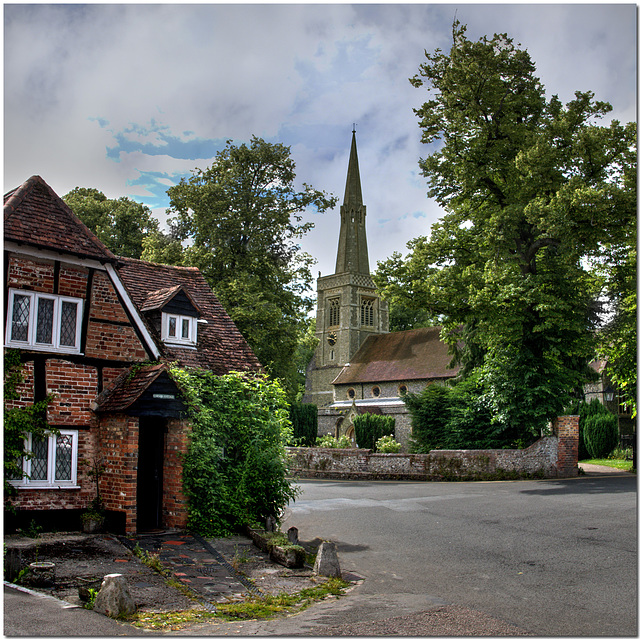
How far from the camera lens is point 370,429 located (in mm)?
37812

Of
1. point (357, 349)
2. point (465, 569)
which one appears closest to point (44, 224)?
point (465, 569)

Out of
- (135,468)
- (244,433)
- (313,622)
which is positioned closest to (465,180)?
(244,433)

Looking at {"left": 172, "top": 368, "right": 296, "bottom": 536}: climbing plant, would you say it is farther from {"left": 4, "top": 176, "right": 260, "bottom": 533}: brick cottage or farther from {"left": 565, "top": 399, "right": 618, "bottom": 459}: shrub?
{"left": 565, "top": 399, "right": 618, "bottom": 459}: shrub

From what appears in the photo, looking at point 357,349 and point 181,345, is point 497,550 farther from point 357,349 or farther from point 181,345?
point 357,349

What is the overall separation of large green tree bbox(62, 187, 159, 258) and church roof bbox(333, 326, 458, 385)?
23.1 meters

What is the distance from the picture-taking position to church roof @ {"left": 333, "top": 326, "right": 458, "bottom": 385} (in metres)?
48.6

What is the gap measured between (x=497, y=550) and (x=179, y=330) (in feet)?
25.9

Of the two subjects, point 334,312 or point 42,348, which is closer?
point 42,348

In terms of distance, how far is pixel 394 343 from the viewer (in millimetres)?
56469

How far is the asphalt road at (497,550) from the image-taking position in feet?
24.3

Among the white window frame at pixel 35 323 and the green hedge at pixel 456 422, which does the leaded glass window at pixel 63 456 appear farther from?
the green hedge at pixel 456 422

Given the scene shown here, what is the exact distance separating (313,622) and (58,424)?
6425mm

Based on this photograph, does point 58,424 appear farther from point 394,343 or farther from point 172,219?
point 394,343

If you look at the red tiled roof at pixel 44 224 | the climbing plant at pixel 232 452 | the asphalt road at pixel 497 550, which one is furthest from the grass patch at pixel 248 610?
the red tiled roof at pixel 44 224
